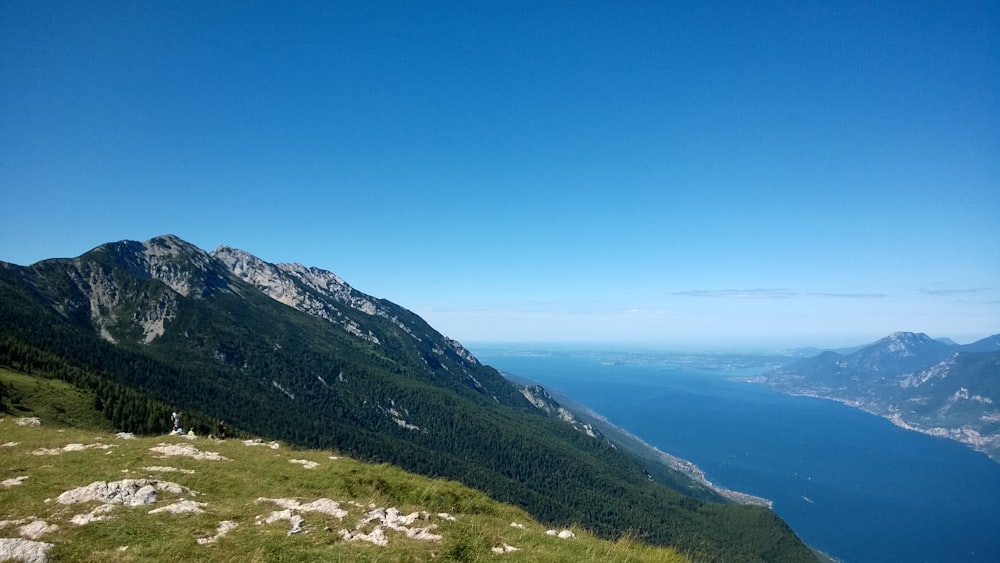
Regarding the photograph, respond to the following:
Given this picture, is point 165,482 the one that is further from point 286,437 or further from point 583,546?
point 286,437

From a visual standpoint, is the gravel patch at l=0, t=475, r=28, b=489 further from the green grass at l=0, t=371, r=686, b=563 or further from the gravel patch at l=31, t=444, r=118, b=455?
the gravel patch at l=31, t=444, r=118, b=455

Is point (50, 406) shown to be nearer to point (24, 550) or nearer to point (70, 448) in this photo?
point (70, 448)

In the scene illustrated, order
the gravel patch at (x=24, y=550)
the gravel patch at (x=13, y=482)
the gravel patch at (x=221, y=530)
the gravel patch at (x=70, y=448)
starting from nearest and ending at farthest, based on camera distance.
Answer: the gravel patch at (x=24, y=550)
the gravel patch at (x=221, y=530)
the gravel patch at (x=13, y=482)
the gravel patch at (x=70, y=448)

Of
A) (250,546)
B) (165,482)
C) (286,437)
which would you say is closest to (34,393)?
(165,482)

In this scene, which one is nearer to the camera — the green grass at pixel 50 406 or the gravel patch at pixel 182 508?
the gravel patch at pixel 182 508

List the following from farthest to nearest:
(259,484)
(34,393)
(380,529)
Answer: (34,393), (259,484), (380,529)

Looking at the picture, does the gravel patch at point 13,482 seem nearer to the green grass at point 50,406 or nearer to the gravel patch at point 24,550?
the gravel patch at point 24,550

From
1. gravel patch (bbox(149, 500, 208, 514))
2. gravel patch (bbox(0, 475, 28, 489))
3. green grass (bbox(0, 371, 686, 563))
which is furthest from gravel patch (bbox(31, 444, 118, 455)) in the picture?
gravel patch (bbox(149, 500, 208, 514))

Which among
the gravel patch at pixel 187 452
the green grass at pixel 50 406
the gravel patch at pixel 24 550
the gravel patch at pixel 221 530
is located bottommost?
the green grass at pixel 50 406

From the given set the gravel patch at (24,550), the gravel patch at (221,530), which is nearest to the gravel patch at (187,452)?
the gravel patch at (221,530)
